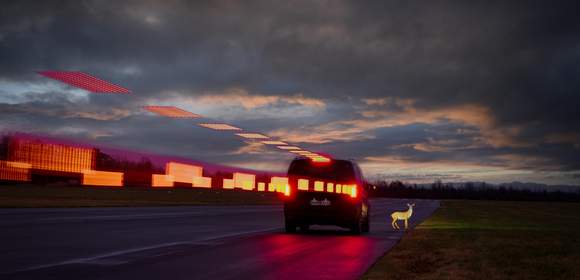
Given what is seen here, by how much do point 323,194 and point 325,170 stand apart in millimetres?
705

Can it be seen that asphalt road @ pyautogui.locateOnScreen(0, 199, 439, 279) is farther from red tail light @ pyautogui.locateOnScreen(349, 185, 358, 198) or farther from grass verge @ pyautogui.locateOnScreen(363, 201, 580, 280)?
red tail light @ pyautogui.locateOnScreen(349, 185, 358, 198)

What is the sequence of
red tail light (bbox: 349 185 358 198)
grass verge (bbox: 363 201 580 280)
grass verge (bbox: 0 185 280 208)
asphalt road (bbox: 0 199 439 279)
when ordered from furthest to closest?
grass verge (bbox: 0 185 280 208) < red tail light (bbox: 349 185 358 198) < grass verge (bbox: 363 201 580 280) < asphalt road (bbox: 0 199 439 279)

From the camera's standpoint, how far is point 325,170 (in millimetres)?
18172

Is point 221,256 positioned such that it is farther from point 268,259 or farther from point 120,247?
point 120,247

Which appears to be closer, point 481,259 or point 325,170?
point 481,259

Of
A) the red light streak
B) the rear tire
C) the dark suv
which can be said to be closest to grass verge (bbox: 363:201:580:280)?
the dark suv

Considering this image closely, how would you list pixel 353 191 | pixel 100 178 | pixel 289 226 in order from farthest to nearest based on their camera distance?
pixel 100 178 → pixel 289 226 → pixel 353 191

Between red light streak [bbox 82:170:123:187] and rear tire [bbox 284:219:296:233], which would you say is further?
red light streak [bbox 82:170:123:187]

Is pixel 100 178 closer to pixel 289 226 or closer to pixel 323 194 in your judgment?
pixel 289 226

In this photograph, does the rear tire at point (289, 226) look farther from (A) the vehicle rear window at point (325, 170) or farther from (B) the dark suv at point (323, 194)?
(A) the vehicle rear window at point (325, 170)

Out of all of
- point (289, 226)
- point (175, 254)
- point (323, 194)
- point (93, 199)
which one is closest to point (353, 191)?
point (323, 194)

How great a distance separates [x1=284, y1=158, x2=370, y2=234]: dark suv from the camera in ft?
58.6

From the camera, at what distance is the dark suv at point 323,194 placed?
17875 mm

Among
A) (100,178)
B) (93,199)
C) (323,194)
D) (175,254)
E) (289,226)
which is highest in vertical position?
(100,178)
